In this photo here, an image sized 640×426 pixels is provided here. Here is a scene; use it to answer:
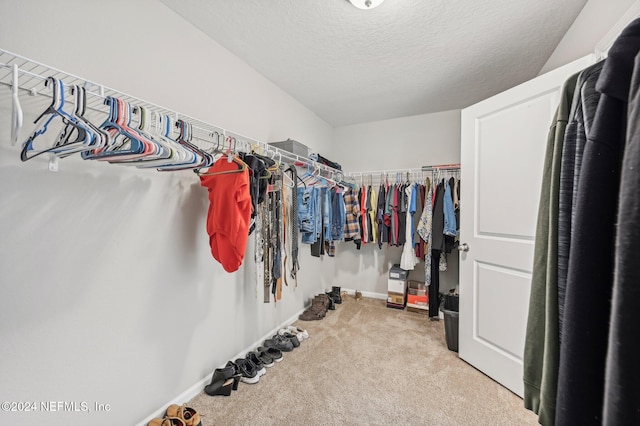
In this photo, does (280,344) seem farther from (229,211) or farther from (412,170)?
(412,170)

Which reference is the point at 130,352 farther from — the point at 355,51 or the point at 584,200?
the point at 355,51

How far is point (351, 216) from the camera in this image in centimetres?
314

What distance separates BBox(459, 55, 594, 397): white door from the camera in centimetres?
165

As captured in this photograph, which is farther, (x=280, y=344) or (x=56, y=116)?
(x=280, y=344)

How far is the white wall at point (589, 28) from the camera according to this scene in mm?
1347

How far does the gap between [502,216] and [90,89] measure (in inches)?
101

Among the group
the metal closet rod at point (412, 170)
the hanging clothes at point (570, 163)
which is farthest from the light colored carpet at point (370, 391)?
the metal closet rod at point (412, 170)

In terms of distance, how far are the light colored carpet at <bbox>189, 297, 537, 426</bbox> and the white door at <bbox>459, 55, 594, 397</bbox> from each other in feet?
0.80

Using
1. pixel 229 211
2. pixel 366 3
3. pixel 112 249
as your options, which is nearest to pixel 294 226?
pixel 229 211

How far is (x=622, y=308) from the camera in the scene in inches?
14.6

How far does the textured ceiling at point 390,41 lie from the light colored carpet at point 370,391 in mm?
2538

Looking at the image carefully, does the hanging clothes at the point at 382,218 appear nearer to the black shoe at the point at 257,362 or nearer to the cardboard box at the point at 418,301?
the cardboard box at the point at 418,301

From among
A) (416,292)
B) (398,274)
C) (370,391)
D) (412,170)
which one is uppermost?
(412,170)

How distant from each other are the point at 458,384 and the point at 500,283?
2.59ft
